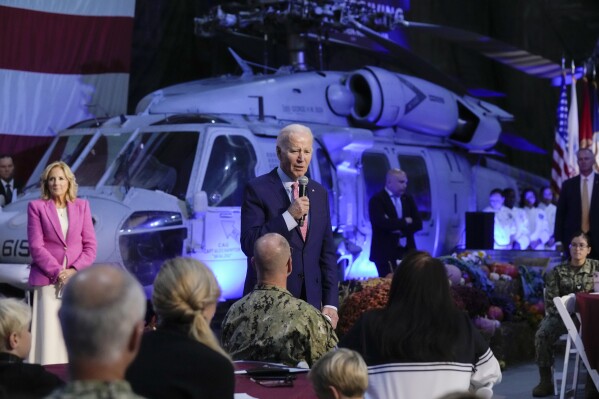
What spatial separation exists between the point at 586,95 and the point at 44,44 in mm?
7157

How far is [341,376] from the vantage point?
3.59m

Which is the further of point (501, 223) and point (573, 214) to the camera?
point (501, 223)

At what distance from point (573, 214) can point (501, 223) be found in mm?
4138

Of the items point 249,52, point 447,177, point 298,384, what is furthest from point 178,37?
point 298,384

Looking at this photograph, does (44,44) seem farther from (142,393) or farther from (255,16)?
(142,393)

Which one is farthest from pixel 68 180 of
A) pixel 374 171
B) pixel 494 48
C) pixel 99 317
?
pixel 494 48

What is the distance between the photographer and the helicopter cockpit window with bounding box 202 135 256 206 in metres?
10.1

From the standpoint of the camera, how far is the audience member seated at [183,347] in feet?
10.5

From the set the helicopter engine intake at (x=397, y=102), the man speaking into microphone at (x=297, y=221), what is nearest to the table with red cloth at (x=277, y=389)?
the man speaking into microphone at (x=297, y=221)

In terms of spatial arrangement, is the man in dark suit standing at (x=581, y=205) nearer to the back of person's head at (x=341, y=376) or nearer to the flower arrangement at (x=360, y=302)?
the flower arrangement at (x=360, y=302)

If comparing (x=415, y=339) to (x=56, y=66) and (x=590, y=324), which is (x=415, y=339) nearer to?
(x=590, y=324)

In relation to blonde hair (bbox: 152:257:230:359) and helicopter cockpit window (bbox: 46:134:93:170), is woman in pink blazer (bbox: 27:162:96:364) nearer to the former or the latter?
helicopter cockpit window (bbox: 46:134:93:170)

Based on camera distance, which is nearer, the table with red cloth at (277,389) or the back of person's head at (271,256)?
the table with red cloth at (277,389)

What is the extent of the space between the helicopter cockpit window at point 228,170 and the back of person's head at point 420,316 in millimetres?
6035
